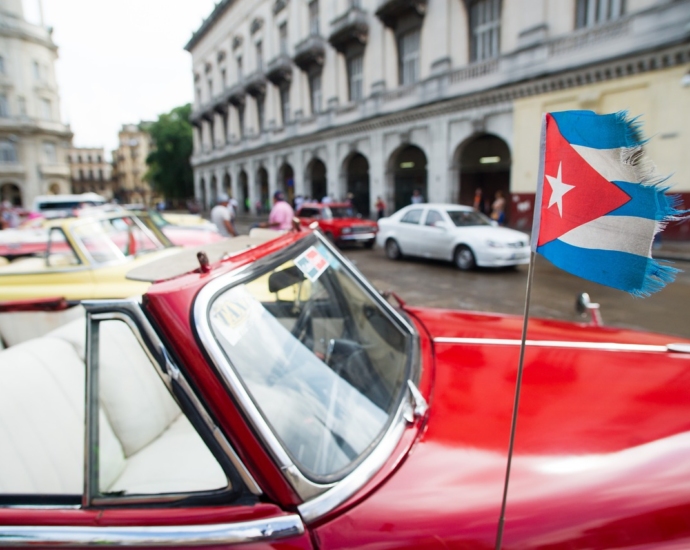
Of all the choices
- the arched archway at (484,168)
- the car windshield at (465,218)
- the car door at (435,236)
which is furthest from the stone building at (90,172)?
the car windshield at (465,218)

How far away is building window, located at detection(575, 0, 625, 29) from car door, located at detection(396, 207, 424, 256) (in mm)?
8106

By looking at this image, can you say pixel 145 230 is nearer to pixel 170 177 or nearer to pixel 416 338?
pixel 416 338

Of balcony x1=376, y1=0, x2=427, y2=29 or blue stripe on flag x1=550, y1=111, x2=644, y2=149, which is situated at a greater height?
balcony x1=376, y1=0, x2=427, y2=29

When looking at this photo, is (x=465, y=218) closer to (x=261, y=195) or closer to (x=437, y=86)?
(x=437, y=86)

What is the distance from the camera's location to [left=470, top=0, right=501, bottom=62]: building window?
15.4 meters

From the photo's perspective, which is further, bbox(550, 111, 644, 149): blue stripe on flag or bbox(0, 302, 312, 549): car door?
bbox(0, 302, 312, 549): car door

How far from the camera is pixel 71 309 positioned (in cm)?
393

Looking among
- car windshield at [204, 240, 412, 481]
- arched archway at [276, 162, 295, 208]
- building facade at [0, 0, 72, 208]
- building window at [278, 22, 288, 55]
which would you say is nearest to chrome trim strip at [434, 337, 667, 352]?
car windshield at [204, 240, 412, 481]

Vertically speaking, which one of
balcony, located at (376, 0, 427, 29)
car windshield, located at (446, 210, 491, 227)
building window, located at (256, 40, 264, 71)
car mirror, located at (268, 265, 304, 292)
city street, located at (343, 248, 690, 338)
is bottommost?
city street, located at (343, 248, 690, 338)

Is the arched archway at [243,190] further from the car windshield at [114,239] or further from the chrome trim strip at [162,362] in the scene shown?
→ the chrome trim strip at [162,362]

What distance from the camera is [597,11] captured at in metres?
12.8

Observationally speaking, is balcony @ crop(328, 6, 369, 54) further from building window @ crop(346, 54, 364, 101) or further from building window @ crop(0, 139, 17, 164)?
building window @ crop(0, 139, 17, 164)

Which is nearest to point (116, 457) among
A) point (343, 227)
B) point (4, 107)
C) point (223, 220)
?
point (223, 220)

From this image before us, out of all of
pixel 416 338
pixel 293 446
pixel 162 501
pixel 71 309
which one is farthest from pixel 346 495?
pixel 71 309
